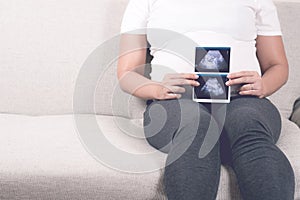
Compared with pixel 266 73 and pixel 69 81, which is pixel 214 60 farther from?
pixel 69 81

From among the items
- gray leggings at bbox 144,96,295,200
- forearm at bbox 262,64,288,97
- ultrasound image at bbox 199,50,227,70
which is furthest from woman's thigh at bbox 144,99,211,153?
forearm at bbox 262,64,288,97

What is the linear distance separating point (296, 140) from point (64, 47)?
2.83 feet

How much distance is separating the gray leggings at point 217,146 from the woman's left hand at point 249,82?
26 mm

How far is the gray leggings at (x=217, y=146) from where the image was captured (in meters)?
1.14

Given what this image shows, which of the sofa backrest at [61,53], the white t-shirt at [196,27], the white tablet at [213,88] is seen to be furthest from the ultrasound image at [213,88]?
the sofa backrest at [61,53]

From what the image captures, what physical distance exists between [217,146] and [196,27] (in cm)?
44

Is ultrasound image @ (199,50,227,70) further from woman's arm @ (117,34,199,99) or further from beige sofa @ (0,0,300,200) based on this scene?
beige sofa @ (0,0,300,200)

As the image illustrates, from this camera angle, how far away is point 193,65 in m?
1.47

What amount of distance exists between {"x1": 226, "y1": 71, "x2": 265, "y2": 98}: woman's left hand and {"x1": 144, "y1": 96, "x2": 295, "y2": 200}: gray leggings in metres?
0.03

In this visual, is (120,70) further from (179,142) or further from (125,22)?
(179,142)

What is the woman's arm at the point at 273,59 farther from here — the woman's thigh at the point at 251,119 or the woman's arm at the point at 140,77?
the woman's arm at the point at 140,77

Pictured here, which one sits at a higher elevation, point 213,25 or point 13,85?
point 213,25

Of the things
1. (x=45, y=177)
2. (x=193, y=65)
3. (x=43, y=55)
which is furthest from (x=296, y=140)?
(x=43, y=55)

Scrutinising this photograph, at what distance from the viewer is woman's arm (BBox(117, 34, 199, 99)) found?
141 centimetres
